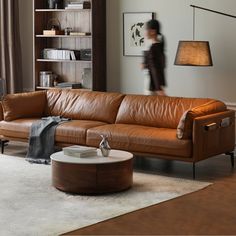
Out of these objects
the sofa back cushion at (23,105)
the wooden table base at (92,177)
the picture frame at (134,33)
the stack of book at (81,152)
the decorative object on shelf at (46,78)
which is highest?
the picture frame at (134,33)

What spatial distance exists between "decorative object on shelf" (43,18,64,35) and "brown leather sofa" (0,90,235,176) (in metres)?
1.03

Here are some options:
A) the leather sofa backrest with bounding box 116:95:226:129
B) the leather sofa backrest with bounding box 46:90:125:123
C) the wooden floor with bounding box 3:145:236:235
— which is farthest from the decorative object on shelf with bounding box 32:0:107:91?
the wooden floor with bounding box 3:145:236:235

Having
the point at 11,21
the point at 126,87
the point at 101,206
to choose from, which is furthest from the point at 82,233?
the point at 11,21

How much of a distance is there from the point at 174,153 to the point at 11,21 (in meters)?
3.81

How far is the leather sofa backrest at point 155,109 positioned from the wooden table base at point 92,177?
135 cm

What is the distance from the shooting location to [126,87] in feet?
24.6

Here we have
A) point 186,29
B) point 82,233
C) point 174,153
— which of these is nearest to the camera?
point 82,233

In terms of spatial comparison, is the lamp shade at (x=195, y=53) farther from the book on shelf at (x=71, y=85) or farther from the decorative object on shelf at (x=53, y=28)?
the decorative object on shelf at (x=53, y=28)

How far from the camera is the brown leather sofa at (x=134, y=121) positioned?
216 inches

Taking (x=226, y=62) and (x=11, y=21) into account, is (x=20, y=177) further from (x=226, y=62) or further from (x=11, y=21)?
(x=11, y=21)

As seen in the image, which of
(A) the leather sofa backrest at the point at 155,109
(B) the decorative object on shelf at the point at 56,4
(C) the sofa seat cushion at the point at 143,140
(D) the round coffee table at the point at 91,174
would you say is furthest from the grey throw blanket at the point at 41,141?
(B) the decorative object on shelf at the point at 56,4

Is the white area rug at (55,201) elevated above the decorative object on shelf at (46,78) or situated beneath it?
situated beneath

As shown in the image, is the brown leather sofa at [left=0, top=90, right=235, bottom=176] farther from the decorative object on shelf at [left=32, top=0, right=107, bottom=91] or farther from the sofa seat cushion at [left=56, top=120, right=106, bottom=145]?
the decorative object on shelf at [left=32, top=0, right=107, bottom=91]

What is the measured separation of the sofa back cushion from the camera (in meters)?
6.70
